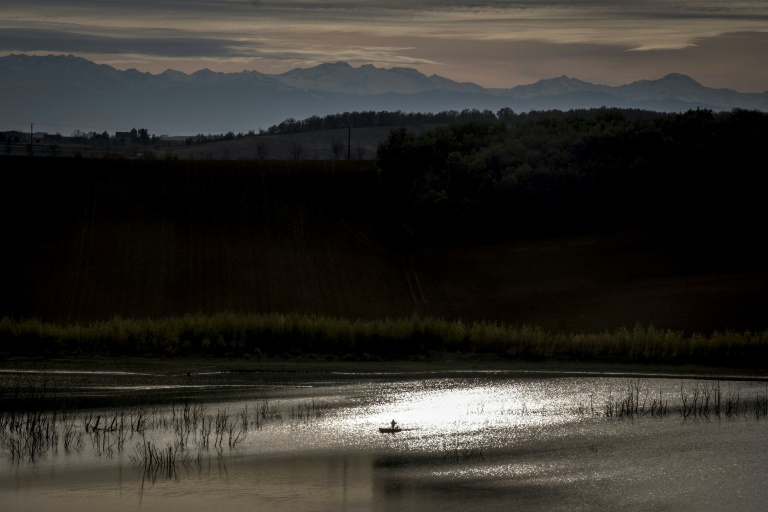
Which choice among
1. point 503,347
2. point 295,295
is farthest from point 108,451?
point 295,295

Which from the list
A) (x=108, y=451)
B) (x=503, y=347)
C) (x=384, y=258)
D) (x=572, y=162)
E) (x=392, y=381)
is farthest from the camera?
(x=572, y=162)

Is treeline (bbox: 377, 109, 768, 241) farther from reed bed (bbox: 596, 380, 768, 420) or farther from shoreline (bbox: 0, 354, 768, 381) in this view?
reed bed (bbox: 596, 380, 768, 420)

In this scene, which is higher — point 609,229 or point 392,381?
point 609,229

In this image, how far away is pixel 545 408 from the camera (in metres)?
18.2

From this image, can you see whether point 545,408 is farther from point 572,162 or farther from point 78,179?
point 78,179

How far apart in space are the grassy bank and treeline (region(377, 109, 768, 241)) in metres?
14.2

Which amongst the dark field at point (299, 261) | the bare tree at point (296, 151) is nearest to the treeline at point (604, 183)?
the dark field at point (299, 261)

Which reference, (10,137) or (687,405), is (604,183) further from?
(10,137)

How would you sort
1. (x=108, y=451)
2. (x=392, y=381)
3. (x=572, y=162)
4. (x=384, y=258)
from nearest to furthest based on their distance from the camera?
(x=108, y=451) → (x=392, y=381) → (x=384, y=258) → (x=572, y=162)

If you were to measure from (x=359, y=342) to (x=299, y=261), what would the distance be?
12752 millimetres

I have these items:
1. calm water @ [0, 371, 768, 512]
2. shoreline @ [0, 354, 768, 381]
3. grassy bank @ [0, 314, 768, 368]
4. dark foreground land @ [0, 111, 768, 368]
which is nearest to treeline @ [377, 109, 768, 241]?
dark foreground land @ [0, 111, 768, 368]

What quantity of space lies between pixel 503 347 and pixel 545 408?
5.99m

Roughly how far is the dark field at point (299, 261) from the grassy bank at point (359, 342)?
2875 millimetres

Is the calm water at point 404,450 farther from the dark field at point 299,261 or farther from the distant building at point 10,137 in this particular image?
the distant building at point 10,137
